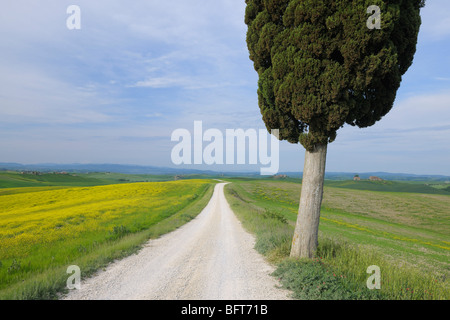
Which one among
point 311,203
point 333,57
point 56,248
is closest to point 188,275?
point 311,203

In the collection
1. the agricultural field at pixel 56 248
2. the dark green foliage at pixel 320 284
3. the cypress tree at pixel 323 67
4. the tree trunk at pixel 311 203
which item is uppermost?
the cypress tree at pixel 323 67

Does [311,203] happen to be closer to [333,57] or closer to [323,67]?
[323,67]

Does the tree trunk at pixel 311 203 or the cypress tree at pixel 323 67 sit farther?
the tree trunk at pixel 311 203

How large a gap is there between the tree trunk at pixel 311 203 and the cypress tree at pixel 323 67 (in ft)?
0.10

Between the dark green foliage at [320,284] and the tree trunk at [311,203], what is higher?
the tree trunk at [311,203]

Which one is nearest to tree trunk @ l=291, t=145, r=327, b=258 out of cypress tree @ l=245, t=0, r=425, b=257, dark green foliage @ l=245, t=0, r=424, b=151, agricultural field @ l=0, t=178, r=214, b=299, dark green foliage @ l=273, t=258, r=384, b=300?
cypress tree @ l=245, t=0, r=425, b=257

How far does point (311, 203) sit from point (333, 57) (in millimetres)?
4622

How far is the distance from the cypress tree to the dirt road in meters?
1.97

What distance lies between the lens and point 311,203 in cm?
710

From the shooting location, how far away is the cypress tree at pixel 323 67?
19.6 feet

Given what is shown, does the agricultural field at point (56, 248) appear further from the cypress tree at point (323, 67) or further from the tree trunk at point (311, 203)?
the cypress tree at point (323, 67)

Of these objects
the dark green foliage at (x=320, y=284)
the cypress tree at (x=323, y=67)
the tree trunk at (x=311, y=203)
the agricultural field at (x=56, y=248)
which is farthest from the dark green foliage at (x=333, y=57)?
the agricultural field at (x=56, y=248)

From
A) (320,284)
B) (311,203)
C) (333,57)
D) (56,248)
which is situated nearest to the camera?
→ (320,284)

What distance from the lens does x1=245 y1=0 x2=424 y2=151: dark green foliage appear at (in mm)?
5945
